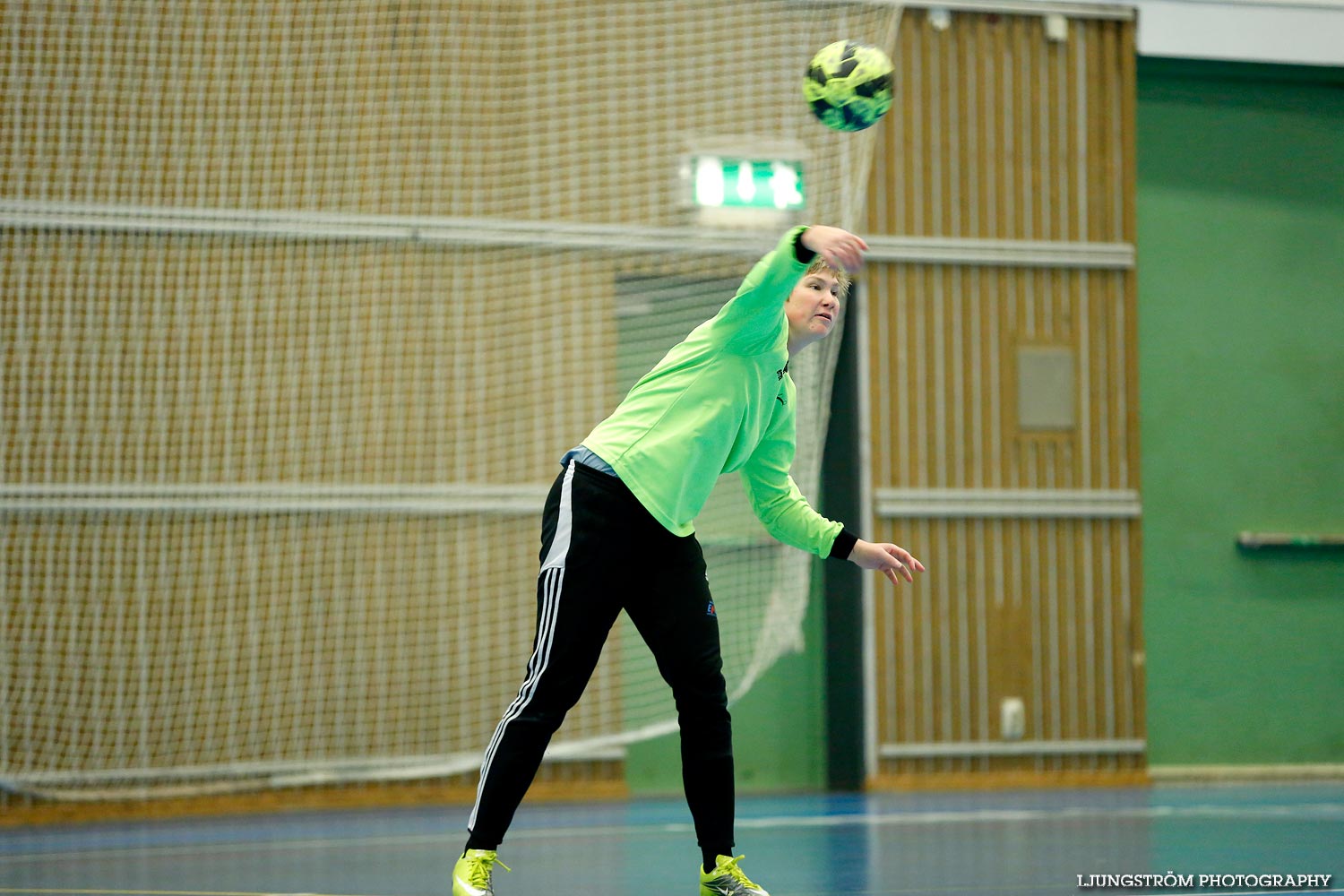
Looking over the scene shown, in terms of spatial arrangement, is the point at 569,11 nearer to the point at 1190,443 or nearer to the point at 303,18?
the point at 303,18

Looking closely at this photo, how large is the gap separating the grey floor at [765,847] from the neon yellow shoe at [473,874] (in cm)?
Answer: 72

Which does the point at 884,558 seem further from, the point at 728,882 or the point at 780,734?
the point at 780,734

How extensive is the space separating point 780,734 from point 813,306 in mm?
5505

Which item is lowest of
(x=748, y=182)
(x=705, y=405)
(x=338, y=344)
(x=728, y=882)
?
(x=728, y=882)

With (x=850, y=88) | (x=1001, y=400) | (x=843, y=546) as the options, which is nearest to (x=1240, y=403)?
(x=1001, y=400)

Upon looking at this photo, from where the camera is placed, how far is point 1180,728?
29.8 feet

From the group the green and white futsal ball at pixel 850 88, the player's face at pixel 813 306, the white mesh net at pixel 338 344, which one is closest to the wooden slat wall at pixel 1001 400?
the white mesh net at pixel 338 344

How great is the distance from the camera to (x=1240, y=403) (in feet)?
30.7

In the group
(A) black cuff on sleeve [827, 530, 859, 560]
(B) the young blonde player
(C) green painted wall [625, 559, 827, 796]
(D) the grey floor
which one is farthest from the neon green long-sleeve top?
(C) green painted wall [625, 559, 827, 796]

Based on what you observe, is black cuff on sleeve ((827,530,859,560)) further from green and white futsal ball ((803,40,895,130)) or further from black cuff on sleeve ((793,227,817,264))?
green and white futsal ball ((803,40,895,130))

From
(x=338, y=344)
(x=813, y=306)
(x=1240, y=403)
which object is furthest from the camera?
(x=1240, y=403)

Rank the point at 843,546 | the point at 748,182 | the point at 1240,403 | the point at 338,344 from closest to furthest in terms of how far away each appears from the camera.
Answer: the point at 843,546
the point at 338,344
the point at 748,182
the point at 1240,403

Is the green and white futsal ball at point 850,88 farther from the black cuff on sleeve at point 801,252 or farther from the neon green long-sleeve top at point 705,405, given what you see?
the black cuff on sleeve at point 801,252

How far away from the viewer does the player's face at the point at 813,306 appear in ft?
12.7
